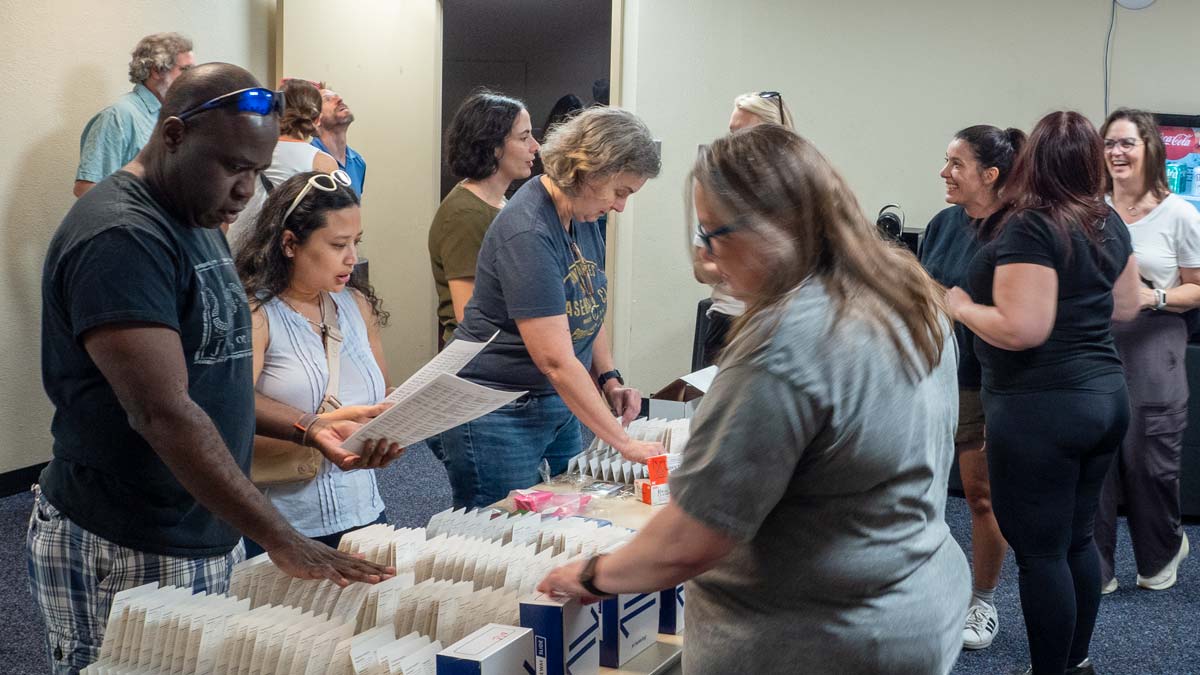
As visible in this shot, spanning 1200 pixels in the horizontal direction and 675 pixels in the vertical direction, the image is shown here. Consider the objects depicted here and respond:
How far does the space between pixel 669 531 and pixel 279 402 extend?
1083 millimetres

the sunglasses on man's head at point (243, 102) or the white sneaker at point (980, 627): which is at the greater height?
the sunglasses on man's head at point (243, 102)

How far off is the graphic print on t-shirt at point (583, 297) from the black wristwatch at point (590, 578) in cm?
107

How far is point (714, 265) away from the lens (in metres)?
1.28

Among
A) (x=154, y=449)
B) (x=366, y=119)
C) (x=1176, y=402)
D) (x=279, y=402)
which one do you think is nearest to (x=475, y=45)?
(x=366, y=119)

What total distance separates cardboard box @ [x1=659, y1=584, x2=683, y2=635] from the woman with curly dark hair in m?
1.51

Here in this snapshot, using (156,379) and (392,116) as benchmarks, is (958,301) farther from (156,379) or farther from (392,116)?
(392,116)

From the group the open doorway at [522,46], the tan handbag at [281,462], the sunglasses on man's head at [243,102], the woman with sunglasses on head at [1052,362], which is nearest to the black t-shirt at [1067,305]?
the woman with sunglasses on head at [1052,362]

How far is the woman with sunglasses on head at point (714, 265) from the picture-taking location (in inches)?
52.5

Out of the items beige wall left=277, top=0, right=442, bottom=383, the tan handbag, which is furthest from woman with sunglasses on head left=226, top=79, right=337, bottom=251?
the tan handbag

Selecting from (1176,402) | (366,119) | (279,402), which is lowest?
(1176,402)

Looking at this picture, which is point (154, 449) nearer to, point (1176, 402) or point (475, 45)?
point (1176, 402)

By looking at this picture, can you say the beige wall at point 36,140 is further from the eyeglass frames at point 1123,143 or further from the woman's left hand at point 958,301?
the eyeglass frames at point 1123,143

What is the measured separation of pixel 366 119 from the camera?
599 centimetres

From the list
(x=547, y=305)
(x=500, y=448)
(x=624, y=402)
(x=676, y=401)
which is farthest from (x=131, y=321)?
(x=676, y=401)
